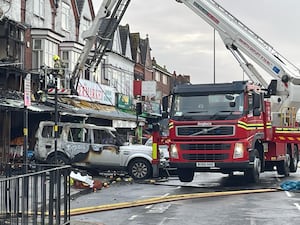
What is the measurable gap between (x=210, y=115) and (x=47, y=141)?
276 inches

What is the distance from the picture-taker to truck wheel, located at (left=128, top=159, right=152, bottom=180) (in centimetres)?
2123

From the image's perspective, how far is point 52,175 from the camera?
8.54m

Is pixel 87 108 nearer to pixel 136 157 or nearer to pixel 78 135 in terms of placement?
pixel 78 135

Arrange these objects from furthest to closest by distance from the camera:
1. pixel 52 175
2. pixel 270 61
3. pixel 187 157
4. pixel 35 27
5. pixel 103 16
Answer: pixel 35 27 < pixel 103 16 < pixel 270 61 < pixel 187 157 < pixel 52 175

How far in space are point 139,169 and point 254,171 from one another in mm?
4494

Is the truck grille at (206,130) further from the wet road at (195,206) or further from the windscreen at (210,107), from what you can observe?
the wet road at (195,206)

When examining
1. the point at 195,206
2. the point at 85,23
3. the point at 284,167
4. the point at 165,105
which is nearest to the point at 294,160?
the point at 284,167

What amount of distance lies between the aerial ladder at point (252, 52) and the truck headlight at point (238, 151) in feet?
12.7

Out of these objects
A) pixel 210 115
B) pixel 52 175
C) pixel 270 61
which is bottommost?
pixel 52 175

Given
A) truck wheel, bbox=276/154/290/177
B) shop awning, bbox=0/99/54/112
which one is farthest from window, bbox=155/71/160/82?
truck wheel, bbox=276/154/290/177

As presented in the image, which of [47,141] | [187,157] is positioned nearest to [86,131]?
[47,141]

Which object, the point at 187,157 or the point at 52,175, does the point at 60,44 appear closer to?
the point at 187,157

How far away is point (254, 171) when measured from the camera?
1873 cm

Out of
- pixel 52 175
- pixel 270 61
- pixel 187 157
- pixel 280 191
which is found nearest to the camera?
pixel 52 175
